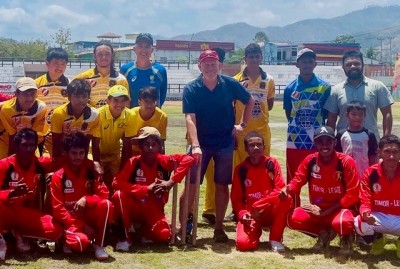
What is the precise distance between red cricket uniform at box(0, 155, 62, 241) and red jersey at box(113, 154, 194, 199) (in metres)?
0.97

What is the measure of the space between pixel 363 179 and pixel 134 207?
9.02ft

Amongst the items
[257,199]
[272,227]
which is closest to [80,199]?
[257,199]

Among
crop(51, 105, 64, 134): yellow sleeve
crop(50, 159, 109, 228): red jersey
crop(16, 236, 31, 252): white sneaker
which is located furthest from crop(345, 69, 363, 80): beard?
crop(16, 236, 31, 252): white sneaker

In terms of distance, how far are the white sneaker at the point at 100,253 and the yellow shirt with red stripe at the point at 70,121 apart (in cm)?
143

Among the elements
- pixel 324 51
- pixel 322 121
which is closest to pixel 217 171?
pixel 322 121

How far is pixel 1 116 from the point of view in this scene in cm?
708

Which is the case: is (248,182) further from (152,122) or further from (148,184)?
(152,122)

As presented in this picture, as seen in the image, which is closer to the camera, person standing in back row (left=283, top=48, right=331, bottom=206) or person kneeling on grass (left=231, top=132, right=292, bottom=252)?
person kneeling on grass (left=231, top=132, right=292, bottom=252)

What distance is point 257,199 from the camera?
7.27 metres

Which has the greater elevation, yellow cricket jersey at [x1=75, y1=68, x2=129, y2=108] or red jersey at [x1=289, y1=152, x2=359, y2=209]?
yellow cricket jersey at [x1=75, y1=68, x2=129, y2=108]

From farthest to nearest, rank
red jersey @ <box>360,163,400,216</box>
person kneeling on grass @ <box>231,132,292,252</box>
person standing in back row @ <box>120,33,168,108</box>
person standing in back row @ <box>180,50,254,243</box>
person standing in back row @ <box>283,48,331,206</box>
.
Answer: person standing in back row @ <box>120,33,168,108</box> → person standing in back row @ <box>283,48,331,206</box> → person standing in back row @ <box>180,50,254,243</box> → person kneeling on grass @ <box>231,132,292,252</box> → red jersey @ <box>360,163,400,216</box>

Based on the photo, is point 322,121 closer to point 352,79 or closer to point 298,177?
point 352,79

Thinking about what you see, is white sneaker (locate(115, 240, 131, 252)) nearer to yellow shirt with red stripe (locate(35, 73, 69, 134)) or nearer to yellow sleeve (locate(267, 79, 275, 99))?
yellow shirt with red stripe (locate(35, 73, 69, 134))

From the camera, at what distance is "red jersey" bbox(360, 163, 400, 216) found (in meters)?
6.69
